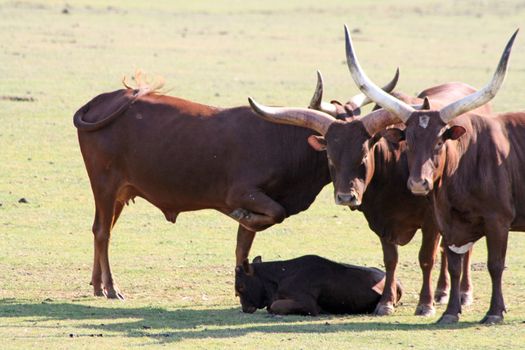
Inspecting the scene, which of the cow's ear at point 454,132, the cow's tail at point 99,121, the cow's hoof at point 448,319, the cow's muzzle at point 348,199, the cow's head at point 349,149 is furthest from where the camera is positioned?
the cow's tail at point 99,121

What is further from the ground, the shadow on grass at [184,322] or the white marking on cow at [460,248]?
the white marking on cow at [460,248]

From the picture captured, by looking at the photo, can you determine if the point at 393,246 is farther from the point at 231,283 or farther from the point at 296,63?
the point at 296,63

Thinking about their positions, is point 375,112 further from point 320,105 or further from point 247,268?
point 247,268

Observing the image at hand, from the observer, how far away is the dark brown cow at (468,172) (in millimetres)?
12336

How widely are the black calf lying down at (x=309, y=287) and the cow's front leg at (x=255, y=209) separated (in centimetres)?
55

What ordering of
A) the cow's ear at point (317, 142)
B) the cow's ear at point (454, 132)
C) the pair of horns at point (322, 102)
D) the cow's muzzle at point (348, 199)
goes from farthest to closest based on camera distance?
the pair of horns at point (322, 102) < the cow's ear at point (317, 142) < the cow's muzzle at point (348, 199) < the cow's ear at point (454, 132)

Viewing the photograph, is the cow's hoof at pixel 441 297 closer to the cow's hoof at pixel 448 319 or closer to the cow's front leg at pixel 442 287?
the cow's front leg at pixel 442 287

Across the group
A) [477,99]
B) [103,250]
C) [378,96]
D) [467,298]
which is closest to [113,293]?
[103,250]

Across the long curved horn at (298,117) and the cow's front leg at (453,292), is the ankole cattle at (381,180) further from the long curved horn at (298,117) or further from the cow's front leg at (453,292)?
the cow's front leg at (453,292)

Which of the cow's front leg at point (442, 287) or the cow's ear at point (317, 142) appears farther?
the cow's front leg at point (442, 287)

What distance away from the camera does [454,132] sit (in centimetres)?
1230

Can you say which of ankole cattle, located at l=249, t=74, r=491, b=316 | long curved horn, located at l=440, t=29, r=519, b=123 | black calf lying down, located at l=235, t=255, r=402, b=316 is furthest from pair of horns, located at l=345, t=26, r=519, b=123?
black calf lying down, located at l=235, t=255, r=402, b=316

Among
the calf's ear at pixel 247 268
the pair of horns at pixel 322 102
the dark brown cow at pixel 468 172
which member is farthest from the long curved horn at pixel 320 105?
the calf's ear at pixel 247 268

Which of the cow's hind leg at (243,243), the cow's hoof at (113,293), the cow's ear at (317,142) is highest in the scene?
the cow's ear at (317,142)
